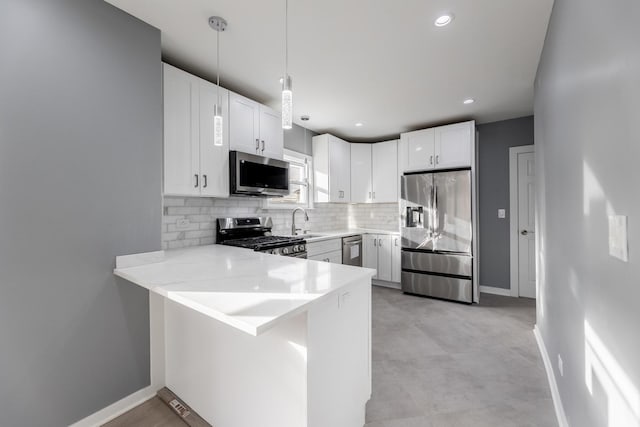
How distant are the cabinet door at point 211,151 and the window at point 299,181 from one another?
48.7 inches

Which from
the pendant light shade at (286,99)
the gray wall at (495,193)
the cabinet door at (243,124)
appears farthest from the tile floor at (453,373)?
the cabinet door at (243,124)

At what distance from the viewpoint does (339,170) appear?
14.8 ft

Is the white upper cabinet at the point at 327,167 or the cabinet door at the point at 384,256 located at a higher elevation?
the white upper cabinet at the point at 327,167

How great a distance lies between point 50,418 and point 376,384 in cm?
194

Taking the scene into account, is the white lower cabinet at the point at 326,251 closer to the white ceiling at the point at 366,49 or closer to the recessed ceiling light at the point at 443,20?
the white ceiling at the point at 366,49

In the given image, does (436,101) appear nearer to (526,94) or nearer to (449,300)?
(526,94)

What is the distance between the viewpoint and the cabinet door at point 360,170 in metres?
4.79

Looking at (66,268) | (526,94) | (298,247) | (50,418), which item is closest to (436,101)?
(526,94)

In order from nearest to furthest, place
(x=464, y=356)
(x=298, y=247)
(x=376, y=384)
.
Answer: (x=376, y=384) → (x=464, y=356) → (x=298, y=247)

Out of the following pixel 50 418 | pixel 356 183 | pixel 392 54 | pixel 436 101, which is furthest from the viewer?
pixel 356 183

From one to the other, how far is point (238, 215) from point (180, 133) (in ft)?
3.68

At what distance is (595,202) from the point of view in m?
1.05

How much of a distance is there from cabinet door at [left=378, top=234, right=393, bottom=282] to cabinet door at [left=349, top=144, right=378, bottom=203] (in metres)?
0.75

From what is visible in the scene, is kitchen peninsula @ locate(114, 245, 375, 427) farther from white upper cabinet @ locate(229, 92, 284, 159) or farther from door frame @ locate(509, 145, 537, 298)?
door frame @ locate(509, 145, 537, 298)
